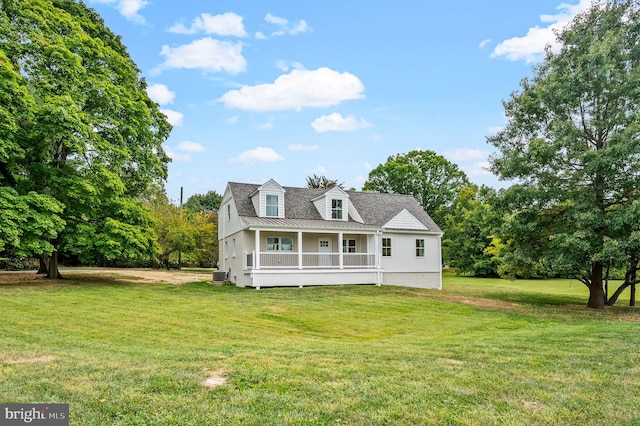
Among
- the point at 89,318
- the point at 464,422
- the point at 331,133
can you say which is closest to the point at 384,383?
the point at 464,422

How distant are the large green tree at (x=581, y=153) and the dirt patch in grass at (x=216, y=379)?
13431mm

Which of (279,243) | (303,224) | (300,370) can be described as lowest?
(300,370)

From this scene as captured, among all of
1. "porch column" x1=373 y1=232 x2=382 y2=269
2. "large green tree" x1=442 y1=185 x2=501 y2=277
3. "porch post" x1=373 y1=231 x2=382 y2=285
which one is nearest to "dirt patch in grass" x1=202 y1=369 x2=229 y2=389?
"porch post" x1=373 y1=231 x2=382 y2=285

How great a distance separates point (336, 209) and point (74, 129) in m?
13.1

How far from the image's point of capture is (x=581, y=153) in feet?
51.9

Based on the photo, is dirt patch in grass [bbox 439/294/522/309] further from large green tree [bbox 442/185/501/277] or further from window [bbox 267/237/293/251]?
large green tree [bbox 442/185/501/277]

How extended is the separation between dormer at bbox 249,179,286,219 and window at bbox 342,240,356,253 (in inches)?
158

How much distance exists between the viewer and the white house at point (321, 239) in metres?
20.9

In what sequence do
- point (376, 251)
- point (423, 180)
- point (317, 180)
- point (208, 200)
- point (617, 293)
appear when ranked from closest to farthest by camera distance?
point (617, 293)
point (376, 251)
point (317, 180)
point (423, 180)
point (208, 200)

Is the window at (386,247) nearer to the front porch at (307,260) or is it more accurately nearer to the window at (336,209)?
the front porch at (307,260)

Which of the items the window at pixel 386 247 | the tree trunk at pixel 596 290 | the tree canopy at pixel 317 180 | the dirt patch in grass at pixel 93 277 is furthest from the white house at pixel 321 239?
the tree canopy at pixel 317 180

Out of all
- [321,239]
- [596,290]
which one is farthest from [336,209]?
[596,290]

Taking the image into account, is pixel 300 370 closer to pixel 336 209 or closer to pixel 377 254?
pixel 377 254

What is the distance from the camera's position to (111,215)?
21344 mm
